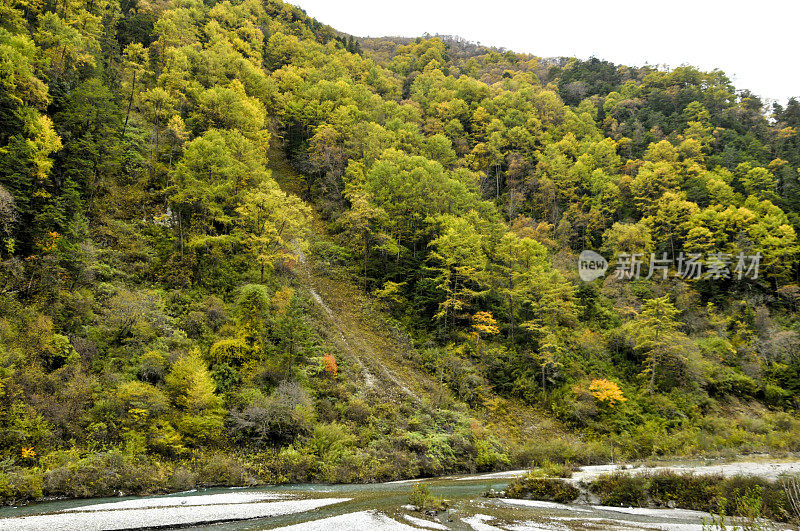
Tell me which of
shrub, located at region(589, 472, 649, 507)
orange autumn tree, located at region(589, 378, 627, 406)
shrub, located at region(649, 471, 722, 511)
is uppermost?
shrub, located at region(649, 471, 722, 511)

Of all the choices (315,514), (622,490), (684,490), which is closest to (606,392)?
(622,490)

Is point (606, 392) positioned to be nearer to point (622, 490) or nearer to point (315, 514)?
point (622, 490)

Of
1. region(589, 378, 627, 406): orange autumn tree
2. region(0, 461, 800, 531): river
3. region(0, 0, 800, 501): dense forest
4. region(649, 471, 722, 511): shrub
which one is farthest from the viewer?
region(589, 378, 627, 406): orange autumn tree

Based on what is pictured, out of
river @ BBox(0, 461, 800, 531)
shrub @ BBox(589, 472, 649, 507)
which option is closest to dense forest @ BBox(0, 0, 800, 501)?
river @ BBox(0, 461, 800, 531)

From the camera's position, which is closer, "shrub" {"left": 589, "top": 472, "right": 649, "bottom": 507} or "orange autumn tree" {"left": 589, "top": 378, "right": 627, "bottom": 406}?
"shrub" {"left": 589, "top": 472, "right": 649, "bottom": 507}

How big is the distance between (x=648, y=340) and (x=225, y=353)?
3338 centimetres

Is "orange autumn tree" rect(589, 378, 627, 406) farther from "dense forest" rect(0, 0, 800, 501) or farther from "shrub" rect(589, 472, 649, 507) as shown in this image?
"shrub" rect(589, 472, 649, 507)

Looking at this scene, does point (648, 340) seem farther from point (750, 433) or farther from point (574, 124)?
point (574, 124)

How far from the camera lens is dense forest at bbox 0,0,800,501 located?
1891 cm

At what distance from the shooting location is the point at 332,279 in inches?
1453

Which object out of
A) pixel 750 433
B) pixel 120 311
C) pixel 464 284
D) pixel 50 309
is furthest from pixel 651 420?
pixel 50 309

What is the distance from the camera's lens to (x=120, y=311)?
21297mm

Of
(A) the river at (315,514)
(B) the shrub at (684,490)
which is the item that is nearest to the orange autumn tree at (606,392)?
(A) the river at (315,514)

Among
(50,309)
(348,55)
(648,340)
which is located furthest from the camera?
(348,55)
